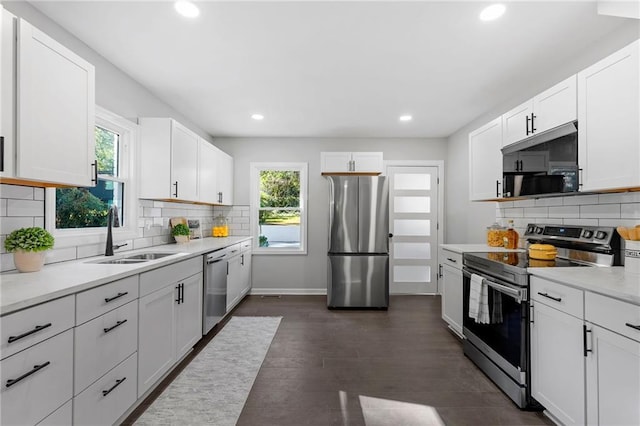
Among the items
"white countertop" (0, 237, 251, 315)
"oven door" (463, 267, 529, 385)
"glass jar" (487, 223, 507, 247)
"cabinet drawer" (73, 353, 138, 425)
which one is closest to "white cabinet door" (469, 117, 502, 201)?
"glass jar" (487, 223, 507, 247)

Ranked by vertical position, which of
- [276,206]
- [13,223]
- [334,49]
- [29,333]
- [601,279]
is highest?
[334,49]

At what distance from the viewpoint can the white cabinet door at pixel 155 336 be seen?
196 cm

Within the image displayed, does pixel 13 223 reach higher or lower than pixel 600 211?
lower

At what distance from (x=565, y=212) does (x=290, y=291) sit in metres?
3.73

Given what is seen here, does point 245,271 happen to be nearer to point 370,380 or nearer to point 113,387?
point 370,380

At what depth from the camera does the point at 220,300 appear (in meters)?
3.38

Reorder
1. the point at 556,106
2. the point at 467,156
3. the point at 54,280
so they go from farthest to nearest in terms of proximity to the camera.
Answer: the point at 467,156 → the point at 556,106 → the point at 54,280

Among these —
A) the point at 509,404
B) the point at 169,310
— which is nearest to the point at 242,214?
the point at 169,310

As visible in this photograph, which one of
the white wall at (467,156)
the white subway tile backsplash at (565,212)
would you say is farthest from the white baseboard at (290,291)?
the white subway tile backsplash at (565,212)

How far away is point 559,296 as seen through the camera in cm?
176


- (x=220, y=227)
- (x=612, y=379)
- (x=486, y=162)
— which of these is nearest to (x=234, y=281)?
(x=220, y=227)

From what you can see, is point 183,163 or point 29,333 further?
point 183,163

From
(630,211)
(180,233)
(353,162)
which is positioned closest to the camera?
(630,211)

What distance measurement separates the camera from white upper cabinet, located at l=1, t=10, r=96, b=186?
4.83 feet
